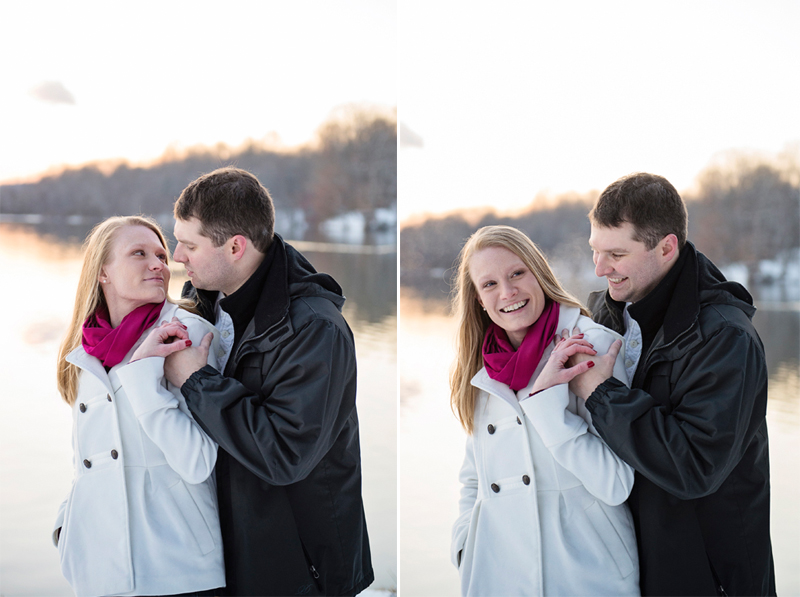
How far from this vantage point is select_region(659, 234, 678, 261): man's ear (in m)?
1.86

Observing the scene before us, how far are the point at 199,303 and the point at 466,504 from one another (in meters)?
1.16

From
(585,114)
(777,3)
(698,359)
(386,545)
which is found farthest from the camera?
(585,114)

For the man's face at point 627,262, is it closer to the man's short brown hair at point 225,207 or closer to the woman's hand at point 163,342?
the man's short brown hair at point 225,207

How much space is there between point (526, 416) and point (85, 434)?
133cm

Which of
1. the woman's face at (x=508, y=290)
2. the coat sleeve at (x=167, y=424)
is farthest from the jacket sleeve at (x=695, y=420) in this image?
the coat sleeve at (x=167, y=424)

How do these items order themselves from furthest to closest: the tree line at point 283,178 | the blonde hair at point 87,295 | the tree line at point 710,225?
the tree line at point 710,225
the tree line at point 283,178
the blonde hair at point 87,295

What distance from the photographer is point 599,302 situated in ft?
7.29

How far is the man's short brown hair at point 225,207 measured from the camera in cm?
195

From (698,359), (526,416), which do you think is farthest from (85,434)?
(698,359)

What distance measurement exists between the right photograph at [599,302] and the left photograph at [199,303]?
53cm

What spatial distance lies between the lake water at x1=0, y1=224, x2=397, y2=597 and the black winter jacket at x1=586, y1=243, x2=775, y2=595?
10.7 feet

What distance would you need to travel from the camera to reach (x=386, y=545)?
205 inches

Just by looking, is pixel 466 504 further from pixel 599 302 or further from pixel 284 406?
pixel 599 302

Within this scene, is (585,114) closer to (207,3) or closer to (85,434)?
(207,3)
